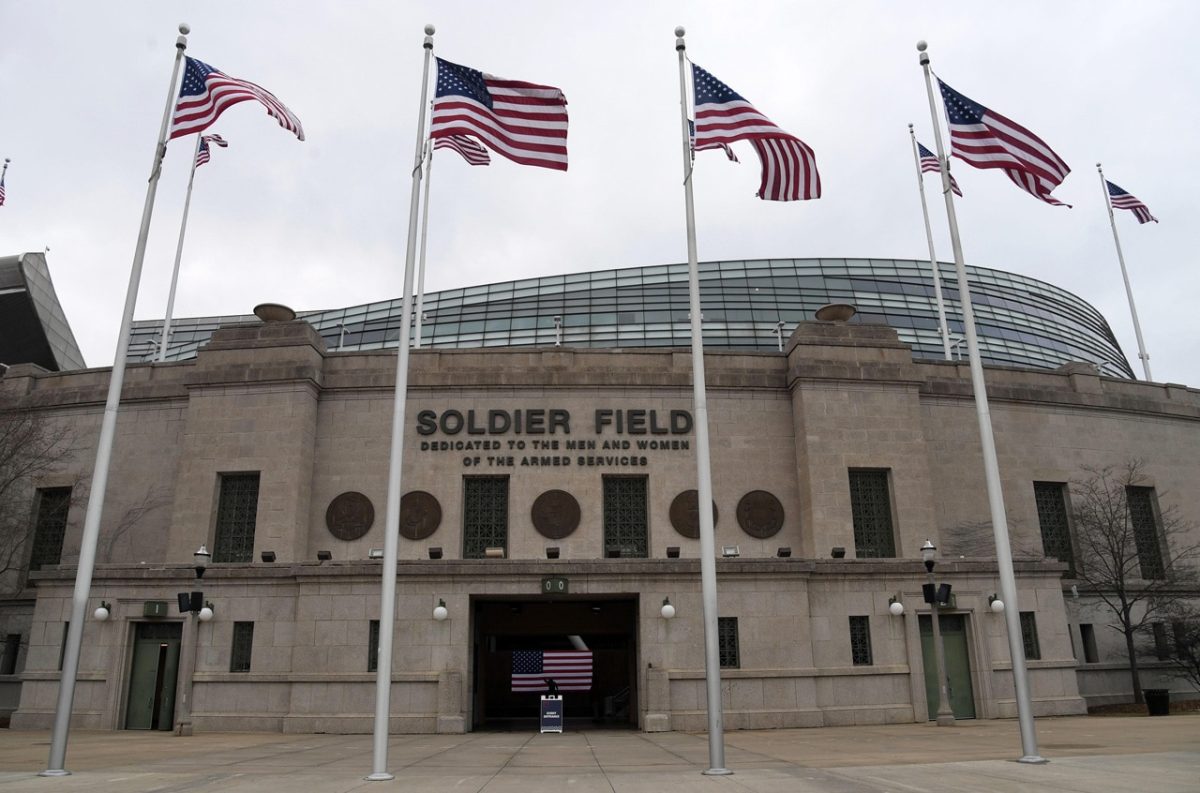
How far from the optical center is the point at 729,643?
25.4 meters

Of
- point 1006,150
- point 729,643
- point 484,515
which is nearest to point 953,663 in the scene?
point 729,643

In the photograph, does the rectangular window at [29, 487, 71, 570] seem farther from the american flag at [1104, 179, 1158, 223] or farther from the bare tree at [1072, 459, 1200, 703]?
the american flag at [1104, 179, 1158, 223]

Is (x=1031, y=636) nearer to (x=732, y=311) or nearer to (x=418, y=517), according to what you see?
(x=418, y=517)

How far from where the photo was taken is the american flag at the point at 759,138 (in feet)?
58.9

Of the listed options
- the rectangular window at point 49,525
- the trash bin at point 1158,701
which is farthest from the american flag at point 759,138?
the rectangular window at point 49,525

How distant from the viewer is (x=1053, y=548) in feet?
110

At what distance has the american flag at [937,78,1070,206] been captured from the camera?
62.3 feet

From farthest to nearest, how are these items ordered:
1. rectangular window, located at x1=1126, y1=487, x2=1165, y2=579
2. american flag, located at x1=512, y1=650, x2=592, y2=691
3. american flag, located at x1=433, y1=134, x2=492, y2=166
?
american flag, located at x1=512, y1=650, x2=592, y2=691
rectangular window, located at x1=1126, y1=487, x2=1165, y2=579
american flag, located at x1=433, y1=134, x2=492, y2=166

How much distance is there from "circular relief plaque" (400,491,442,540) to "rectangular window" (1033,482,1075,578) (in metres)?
22.1

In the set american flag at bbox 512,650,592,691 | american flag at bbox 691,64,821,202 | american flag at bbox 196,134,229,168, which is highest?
american flag at bbox 196,134,229,168

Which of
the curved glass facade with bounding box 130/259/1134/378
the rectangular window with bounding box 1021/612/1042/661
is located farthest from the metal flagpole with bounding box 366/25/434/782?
the curved glass facade with bounding box 130/259/1134/378

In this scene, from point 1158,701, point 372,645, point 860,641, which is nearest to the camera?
point 372,645

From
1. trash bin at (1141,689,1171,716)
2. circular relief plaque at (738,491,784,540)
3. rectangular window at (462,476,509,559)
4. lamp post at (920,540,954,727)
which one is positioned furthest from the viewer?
circular relief plaque at (738,491,784,540)

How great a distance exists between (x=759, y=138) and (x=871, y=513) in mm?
16773
